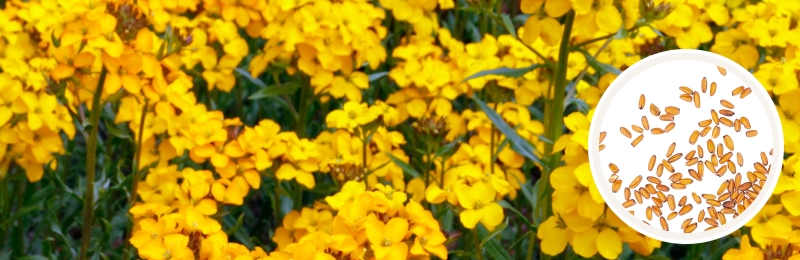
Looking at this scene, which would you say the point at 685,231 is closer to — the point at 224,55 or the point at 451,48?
the point at 451,48

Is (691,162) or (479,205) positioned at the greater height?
(691,162)

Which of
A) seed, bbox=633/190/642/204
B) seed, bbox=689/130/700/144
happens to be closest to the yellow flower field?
seed, bbox=633/190/642/204

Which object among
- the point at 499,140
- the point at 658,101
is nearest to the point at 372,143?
the point at 499,140

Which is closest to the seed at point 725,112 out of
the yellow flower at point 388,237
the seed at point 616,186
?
the seed at point 616,186

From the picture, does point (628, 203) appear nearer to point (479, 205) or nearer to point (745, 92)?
point (745, 92)

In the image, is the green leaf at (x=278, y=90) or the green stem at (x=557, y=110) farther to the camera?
the green leaf at (x=278, y=90)

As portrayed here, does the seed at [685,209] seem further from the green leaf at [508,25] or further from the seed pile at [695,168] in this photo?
the green leaf at [508,25]

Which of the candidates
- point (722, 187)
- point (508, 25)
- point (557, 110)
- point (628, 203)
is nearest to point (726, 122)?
Answer: point (722, 187)
